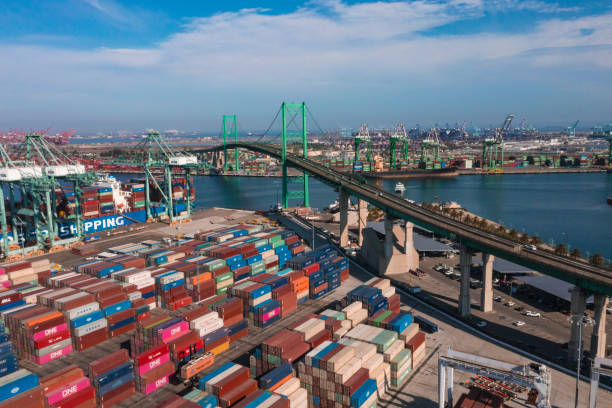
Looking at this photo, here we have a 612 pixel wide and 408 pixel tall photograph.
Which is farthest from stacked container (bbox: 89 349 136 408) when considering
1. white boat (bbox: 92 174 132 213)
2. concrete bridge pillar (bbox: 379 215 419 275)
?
white boat (bbox: 92 174 132 213)

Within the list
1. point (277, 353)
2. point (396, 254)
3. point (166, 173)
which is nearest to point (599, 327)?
point (277, 353)

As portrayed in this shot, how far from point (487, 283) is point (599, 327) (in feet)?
22.9

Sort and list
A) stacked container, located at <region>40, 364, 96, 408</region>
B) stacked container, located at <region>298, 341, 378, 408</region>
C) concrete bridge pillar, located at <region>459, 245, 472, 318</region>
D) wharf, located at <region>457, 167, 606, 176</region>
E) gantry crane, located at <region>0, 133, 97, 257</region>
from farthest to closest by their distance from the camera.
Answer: wharf, located at <region>457, 167, 606, 176</region> < gantry crane, located at <region>0, 133, 97, 257</region> < concrete bridge pillar, located at <region>459, 245, 472, 318</region> < stacked container, located at <region>298, 341, 378, 408</region> < stacked container, located at <region>40, 364, 96, 408</region>

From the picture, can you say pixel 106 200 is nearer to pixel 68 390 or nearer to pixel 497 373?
pixel 68 390

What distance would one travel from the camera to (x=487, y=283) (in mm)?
26766

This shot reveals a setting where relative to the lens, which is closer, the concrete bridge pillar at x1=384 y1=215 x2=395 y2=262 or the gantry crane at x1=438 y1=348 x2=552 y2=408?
the gantry crane at x1=438 y1=348 x2=552 y2=408


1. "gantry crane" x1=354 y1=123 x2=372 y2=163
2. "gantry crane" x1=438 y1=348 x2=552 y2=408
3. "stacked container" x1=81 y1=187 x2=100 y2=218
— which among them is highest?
"gantry crane" x1=354 y1=123 x2=372 y2=163

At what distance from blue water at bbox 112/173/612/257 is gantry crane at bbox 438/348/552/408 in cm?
3463

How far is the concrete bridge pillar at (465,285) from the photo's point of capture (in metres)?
26.3

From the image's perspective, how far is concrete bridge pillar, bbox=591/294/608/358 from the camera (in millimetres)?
20250

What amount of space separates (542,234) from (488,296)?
3005 centimetres

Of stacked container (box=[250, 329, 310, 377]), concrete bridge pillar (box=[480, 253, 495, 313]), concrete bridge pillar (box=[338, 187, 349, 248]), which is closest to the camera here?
stacked container (box=[250, 329, 310, 377])

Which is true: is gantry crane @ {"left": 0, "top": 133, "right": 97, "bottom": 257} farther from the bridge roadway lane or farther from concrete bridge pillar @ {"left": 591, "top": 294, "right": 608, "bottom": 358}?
concrete bridge pillar @ {"left": 591, "top": 294, "right": 608, "bottom": 358}

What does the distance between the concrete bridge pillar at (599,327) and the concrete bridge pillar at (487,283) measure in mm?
6322
